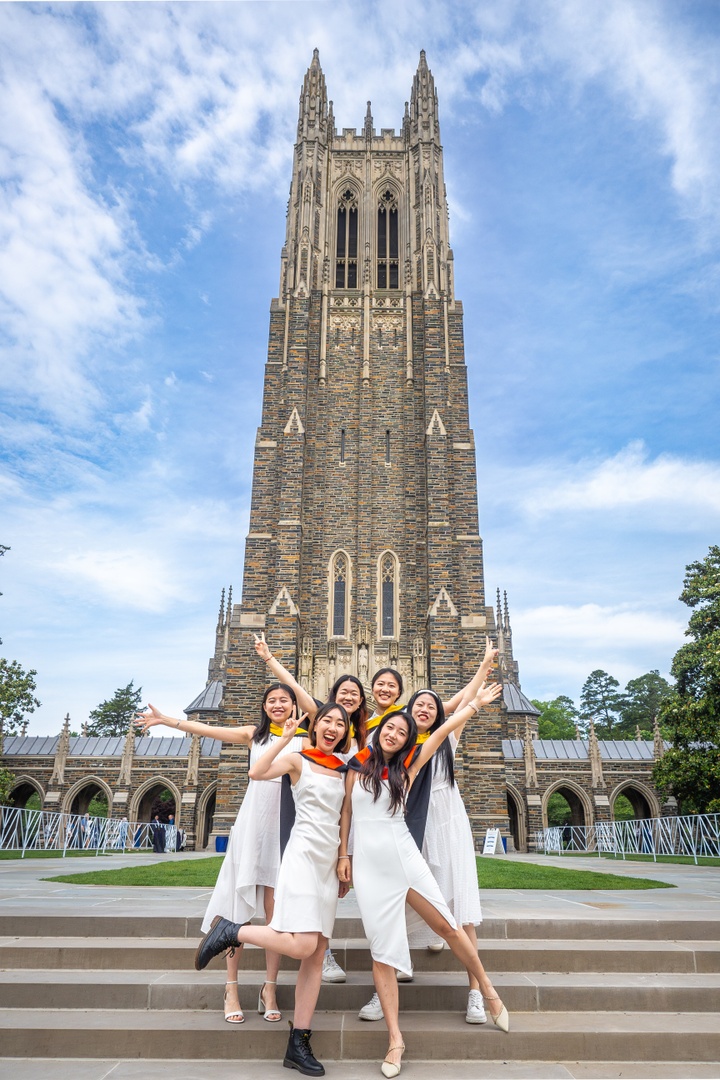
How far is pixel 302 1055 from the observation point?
3311 mm

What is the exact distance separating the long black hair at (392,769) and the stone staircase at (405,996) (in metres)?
1.16

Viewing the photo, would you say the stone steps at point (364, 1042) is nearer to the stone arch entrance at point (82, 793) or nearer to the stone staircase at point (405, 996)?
the stone staircase at point (405, 996)

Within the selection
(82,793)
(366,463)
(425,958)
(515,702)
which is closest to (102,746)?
(82,793)


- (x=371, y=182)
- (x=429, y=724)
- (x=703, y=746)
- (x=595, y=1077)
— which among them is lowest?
(x=595, y=1077)

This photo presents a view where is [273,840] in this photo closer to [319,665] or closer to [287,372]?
[319,665]

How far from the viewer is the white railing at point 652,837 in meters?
14.7

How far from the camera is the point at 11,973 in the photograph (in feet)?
14.2

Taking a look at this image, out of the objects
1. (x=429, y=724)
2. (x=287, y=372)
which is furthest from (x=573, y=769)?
(x=429, y=724)

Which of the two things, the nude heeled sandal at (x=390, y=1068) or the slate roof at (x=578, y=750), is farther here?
the slate roof at (x=578, y=750)

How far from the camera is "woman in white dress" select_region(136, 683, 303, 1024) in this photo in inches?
152

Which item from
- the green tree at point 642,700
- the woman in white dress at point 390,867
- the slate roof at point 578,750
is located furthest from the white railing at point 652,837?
the green tree at point 642,700

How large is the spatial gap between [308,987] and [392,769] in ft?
3.43

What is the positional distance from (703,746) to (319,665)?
1227 centimetres

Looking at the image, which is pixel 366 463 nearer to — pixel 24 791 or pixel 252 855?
pixel 252 855
